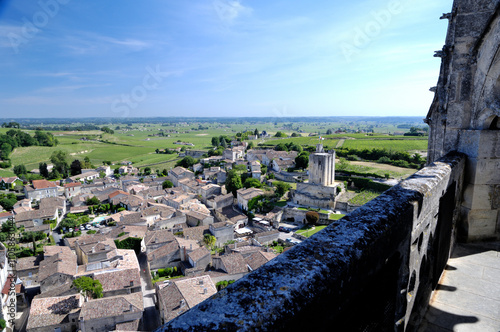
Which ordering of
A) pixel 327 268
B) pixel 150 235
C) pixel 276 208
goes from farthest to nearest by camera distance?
1. pixel 276 208
2. pixel 150 235
3. pixel 327 268

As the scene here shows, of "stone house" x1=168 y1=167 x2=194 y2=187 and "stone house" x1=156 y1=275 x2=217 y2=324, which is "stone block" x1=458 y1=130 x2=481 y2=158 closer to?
"stone house" x1=156 y1=275 x2=217 y2=324

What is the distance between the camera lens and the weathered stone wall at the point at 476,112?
4555 mm

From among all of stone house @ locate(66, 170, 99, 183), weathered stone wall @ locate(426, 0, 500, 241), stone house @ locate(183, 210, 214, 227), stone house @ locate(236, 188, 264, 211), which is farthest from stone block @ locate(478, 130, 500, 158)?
stone house @ locate(66, 170, 99, 183)

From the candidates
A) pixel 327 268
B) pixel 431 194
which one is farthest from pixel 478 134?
pixel 327 268

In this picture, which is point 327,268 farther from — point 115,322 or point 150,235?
point 150,235

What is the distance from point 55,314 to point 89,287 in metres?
2.49

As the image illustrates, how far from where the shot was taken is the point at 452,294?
404 centimetres

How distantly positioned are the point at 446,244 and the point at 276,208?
3612cm

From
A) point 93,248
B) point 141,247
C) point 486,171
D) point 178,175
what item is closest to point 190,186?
point 178,175

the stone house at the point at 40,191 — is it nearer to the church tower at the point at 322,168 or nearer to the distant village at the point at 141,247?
the distant village at the point at 141,247

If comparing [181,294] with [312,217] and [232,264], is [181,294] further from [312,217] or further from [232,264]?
[312,217]

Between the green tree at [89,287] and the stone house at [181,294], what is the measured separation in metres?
4.00

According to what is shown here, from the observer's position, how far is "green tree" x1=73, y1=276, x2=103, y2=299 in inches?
826

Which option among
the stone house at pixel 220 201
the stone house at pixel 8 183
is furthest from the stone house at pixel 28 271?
the stone house at pixel 8 183
